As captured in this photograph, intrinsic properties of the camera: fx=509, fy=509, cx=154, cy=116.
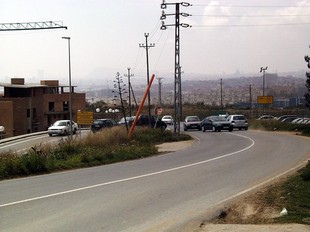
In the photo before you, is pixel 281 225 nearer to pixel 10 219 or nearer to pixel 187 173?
pixel 10 219

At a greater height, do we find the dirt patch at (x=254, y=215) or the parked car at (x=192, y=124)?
the dirt patch at (x=254, y=215)

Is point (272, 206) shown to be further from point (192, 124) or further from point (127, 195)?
point (192, 124)

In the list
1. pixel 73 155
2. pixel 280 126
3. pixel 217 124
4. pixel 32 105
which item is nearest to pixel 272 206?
pixel 73 155

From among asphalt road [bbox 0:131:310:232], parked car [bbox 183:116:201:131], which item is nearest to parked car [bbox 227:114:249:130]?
parked car [bbox 183:116:201:131]

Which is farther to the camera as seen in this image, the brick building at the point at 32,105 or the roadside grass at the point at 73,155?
the brick building at the point at 32,105

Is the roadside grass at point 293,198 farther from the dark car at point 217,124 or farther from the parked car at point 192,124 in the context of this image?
the parked car at point 192,124

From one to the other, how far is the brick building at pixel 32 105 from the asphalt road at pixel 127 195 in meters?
58.4

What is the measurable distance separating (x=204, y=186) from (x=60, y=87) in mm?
90792

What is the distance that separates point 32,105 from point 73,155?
66.5m

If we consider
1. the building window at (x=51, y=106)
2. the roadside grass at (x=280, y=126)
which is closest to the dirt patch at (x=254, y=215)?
the roadside grass at (x=280, y=126)

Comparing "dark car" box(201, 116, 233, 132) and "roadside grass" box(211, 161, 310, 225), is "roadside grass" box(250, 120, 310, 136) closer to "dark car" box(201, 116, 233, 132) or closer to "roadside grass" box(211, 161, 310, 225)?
"dark car" box(201, 116, 233, 132)

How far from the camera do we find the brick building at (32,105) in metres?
76.5

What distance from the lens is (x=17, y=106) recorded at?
81.2m

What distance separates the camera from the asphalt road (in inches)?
364
